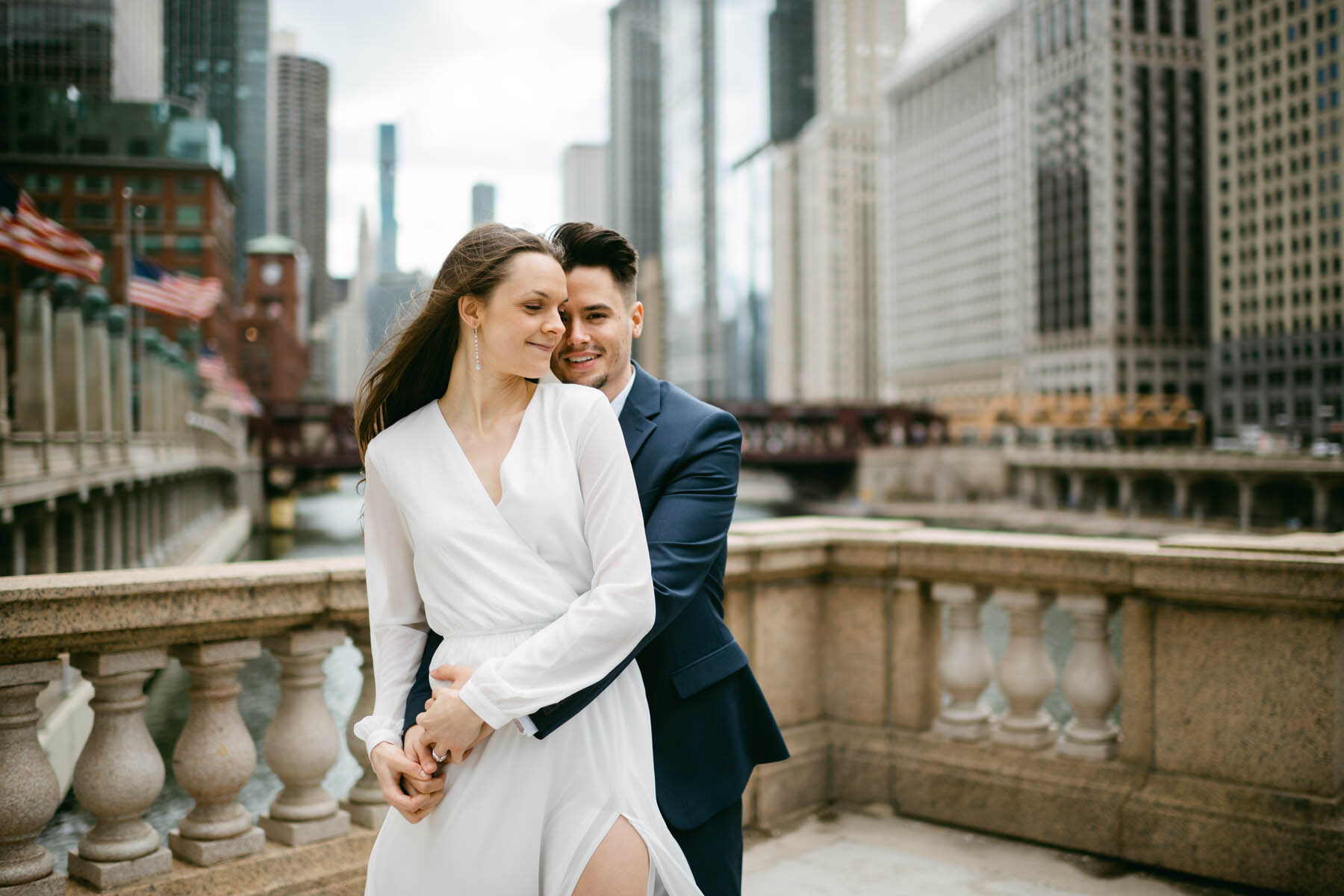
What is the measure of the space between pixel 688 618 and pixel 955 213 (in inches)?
6072

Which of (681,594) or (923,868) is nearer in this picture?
(681,594)

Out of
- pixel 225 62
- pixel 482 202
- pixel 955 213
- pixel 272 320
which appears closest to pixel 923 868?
pixel 482 202

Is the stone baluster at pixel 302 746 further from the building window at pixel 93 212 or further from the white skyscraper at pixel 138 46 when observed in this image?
the building window at pixel 93 212

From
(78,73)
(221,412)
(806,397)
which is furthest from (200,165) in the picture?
(806,397)

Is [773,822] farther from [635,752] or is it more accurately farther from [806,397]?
[806,397]

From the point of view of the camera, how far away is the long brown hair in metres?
2.31

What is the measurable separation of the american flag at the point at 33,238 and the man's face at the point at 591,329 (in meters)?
21.8

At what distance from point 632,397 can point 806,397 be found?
178 m

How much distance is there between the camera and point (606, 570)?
2176 millimetres

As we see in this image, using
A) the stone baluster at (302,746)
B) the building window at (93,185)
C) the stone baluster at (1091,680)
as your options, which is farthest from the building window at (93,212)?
the stone baluster at (1091,680)

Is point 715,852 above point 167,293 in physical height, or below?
below

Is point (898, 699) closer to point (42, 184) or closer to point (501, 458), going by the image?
point (501, 458)

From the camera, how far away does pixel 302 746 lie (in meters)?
3.69

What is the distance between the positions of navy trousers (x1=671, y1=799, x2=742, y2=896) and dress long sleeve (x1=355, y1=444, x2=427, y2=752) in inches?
28.4
